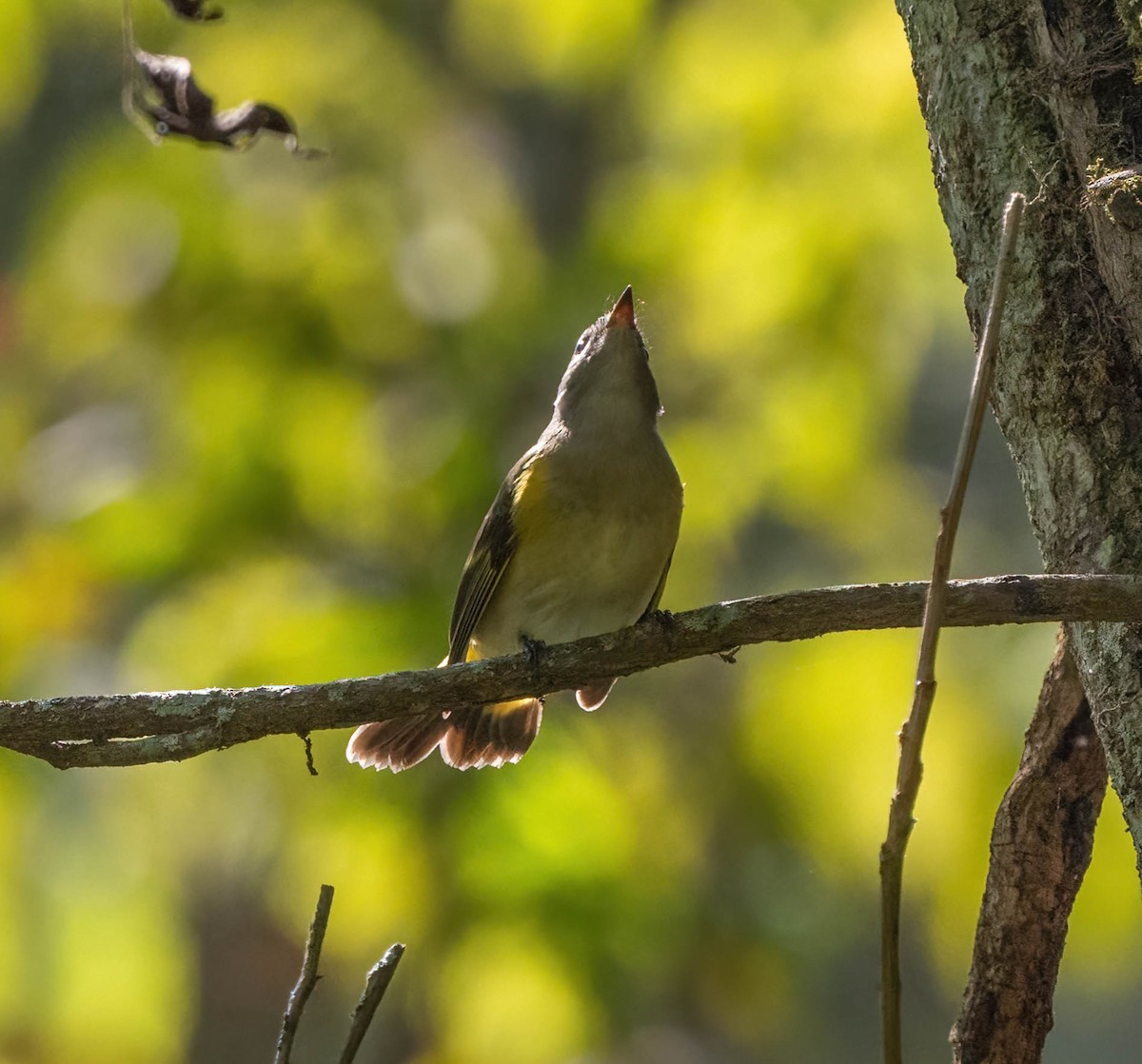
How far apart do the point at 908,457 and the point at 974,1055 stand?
9266 millimetres

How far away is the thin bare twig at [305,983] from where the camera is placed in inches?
74.0

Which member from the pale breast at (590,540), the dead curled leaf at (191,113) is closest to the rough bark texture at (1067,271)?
the dead curled leaf at (191,113)

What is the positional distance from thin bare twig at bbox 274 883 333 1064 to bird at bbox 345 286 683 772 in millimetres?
2016

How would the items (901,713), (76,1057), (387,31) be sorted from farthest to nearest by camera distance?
(387,31) < (76,1057) < (901,713)

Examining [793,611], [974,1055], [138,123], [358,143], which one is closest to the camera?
[793,611]

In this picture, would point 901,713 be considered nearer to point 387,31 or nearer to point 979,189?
point 979,189

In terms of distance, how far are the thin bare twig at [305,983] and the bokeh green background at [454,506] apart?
3.13 meters

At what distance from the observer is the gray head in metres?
4.42

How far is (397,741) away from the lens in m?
4.28

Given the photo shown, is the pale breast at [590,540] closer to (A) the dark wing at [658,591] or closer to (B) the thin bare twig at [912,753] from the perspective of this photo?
(A) the dark wing at [658,591]

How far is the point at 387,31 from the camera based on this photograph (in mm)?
8312

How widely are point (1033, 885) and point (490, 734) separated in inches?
95.0

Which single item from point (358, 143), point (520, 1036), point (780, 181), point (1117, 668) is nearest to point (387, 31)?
point (358, 143)

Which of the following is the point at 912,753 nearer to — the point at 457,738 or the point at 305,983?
the point at 305,983
